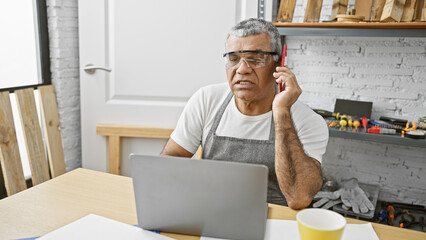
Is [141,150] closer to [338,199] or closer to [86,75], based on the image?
[86,75]

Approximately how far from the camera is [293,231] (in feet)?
3.28

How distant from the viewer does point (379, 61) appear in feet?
7.42

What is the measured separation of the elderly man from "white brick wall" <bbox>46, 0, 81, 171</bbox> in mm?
1057

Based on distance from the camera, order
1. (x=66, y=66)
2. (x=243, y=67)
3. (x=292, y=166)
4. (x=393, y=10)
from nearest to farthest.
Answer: (x=292, y=166), (x=243, y=67), (x=393, y=10), (x=66, y=66)

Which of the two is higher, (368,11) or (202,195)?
(368,11)

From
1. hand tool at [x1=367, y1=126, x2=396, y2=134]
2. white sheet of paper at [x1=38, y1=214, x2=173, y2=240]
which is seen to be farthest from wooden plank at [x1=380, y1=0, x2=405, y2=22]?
white sheet of paper at [x1=38, y1=214, x2=173, y2=240]

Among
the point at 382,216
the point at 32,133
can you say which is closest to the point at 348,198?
the point at 382,216

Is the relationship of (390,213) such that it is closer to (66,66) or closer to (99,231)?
(99,231)

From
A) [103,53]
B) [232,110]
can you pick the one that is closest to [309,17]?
[232,110]

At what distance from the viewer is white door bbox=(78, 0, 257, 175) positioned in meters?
2.16

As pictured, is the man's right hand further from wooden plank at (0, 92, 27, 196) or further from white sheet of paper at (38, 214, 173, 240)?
wooden plank at (0, 92, 27, 196)

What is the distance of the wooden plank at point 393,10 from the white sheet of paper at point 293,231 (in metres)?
1.14

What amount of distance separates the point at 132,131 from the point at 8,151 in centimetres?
65

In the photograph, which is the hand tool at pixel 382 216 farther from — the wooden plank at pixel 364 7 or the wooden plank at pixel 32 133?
the wooden plank at pixel 32 133
